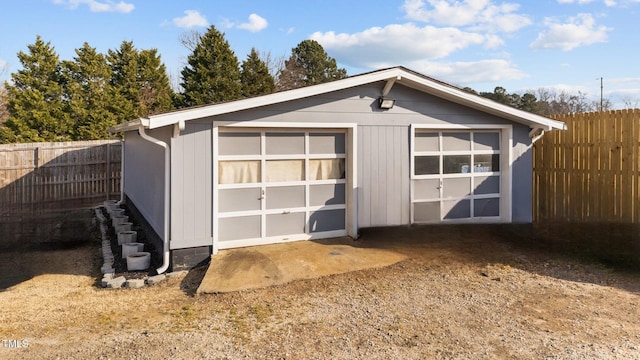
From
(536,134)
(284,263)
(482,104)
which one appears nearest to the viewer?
(284,263)

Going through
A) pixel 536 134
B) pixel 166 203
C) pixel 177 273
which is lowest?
pixel 177 273

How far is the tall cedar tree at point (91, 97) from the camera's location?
20344 mm

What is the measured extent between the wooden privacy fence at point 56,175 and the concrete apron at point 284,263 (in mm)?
10093

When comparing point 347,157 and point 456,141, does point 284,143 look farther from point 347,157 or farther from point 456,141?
point 456,141

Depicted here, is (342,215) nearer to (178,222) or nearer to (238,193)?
(238,193)

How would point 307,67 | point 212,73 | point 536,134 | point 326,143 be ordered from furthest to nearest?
point 307,67, point 212,73, point 536,134, point 326,143

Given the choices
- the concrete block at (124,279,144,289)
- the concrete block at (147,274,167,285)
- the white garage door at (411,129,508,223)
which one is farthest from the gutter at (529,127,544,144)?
the concrete block at (124,279,144,289)

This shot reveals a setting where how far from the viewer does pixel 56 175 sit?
13.6 meters

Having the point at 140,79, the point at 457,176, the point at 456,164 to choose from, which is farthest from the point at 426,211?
the point at 140,79

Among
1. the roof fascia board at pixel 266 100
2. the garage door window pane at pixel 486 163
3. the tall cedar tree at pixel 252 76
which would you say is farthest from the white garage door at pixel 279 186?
the tall cedar tree at pixel 252 76

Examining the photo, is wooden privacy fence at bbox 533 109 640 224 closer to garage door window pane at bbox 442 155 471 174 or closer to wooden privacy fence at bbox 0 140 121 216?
garage door window pane at bbox 442 155 471 174

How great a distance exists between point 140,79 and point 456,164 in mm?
20496

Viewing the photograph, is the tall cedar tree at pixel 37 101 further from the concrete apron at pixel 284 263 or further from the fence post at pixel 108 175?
the concrete apron at pixel 284 263

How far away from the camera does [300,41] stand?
31.5 meters
